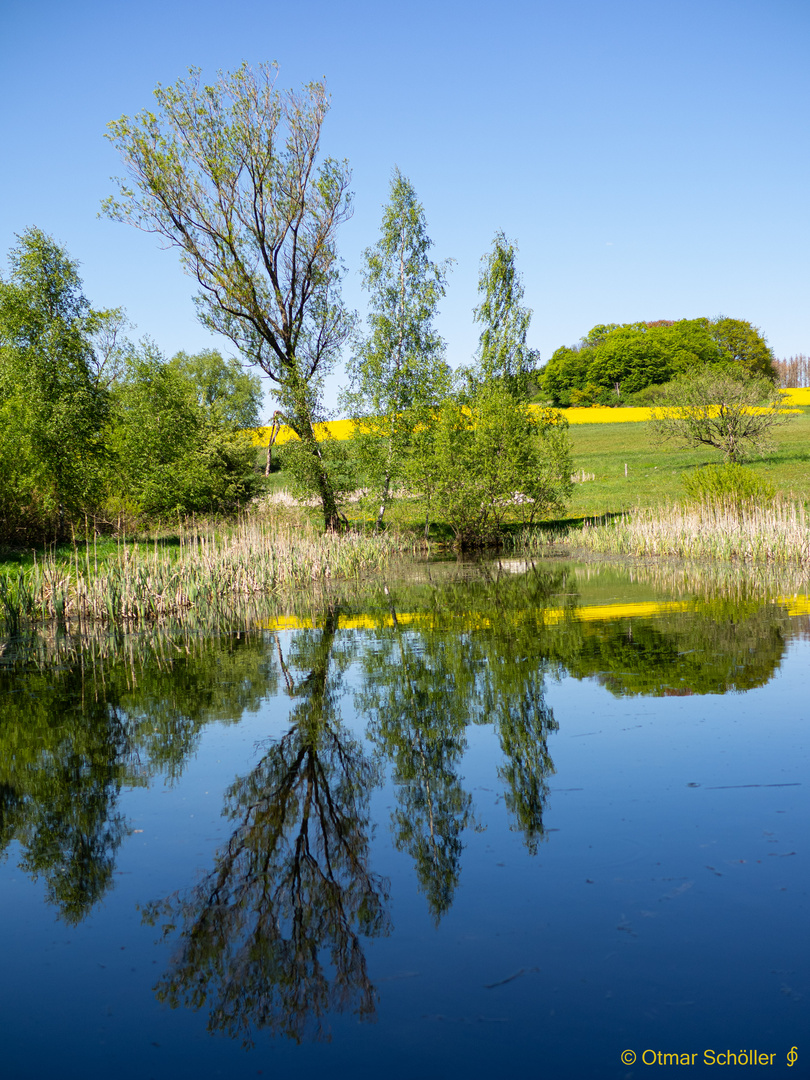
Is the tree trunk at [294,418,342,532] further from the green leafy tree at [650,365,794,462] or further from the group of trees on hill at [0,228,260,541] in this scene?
the green leafy tree at [650,365,794,462]

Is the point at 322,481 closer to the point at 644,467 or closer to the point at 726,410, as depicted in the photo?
the point at 644,467

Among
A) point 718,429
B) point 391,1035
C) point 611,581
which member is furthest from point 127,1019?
point 718,429

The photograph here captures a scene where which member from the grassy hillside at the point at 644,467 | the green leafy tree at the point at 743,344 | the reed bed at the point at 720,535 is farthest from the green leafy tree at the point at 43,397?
the green leafy tree at the point at 743,344

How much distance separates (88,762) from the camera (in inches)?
Result: 287

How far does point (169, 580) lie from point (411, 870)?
1299 cm

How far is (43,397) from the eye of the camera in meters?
27.7

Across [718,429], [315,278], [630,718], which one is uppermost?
[315,278]

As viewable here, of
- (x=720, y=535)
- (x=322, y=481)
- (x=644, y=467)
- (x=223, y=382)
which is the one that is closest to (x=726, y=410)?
(x=644, y=467)

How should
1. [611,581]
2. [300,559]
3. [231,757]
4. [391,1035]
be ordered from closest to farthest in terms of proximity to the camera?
[391,1035]
[231,757]
[611,581]
[300,559]

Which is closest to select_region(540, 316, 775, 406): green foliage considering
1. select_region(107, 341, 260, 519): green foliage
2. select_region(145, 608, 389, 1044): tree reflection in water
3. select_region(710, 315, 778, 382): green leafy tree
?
select_region(710, 315, 778, 382): green leafy tree

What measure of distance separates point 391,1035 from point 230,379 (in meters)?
86.1

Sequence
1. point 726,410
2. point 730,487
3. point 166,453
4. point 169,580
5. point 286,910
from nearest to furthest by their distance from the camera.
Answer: point 286,910 → point 169,580 → point 730,487 → point 166,453 → point 726,410

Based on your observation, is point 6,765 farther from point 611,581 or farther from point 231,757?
point 611,581

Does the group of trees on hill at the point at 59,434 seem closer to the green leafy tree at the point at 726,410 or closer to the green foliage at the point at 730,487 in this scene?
the green foliage at the point at 730,487
